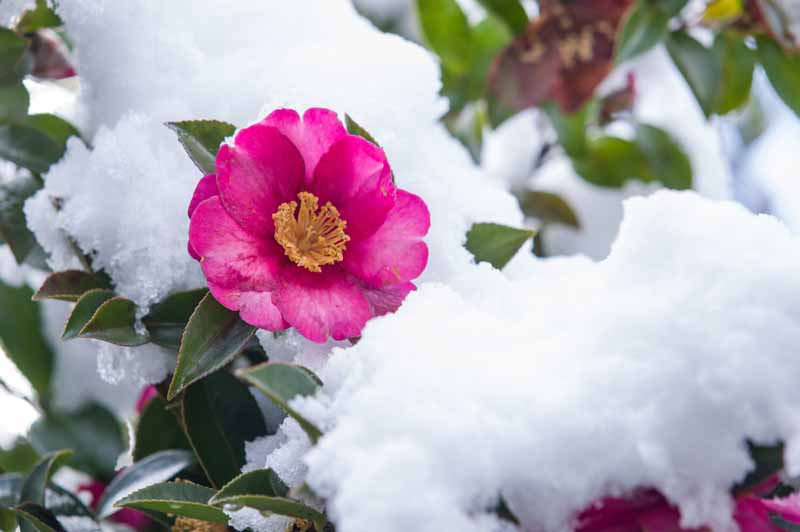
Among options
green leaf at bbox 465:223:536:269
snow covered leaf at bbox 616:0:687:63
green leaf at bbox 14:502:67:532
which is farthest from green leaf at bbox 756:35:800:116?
green leaf at bbox 14:502:67:532

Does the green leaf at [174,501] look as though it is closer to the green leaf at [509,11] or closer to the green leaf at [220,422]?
the green leaf at [220,422]

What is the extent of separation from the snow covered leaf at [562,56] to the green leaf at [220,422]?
60 centimetres

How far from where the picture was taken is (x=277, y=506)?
465mm

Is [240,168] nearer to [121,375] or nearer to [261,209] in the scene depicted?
[261,209]

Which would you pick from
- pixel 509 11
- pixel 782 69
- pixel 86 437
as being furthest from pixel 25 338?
pixel 782 69

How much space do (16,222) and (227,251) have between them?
1.00 ft

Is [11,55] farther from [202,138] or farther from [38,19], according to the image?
[202,138]

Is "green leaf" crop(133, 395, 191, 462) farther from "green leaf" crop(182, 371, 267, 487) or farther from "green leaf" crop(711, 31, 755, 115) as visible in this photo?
"green leaf" crop(711, 31, 755, 115)

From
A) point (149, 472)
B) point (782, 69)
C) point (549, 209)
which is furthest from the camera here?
point (549, 209)

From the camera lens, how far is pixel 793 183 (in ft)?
6.20

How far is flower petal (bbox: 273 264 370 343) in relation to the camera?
0.52 metres

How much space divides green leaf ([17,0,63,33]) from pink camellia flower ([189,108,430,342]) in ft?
1.08

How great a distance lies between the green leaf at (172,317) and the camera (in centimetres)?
60

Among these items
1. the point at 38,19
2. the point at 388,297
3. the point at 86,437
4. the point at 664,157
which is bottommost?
the point at 86,437
